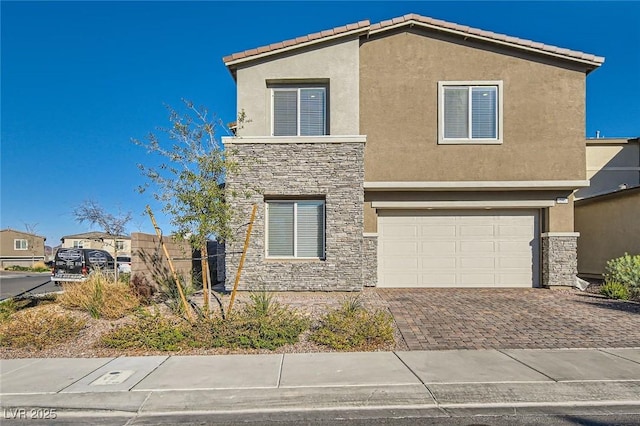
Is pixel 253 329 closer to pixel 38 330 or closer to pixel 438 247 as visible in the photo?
pixel 38 330

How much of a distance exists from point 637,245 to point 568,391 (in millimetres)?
10713

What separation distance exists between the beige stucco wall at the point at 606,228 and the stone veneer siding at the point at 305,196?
30.2ft

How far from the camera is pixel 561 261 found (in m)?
13.0

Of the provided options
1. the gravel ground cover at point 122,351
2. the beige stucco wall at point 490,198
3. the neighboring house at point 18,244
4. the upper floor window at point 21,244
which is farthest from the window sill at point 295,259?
the upper floor window at point 21,244

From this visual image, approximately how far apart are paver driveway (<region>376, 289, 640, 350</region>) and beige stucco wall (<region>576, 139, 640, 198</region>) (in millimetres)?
8292

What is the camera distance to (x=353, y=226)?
11.9m

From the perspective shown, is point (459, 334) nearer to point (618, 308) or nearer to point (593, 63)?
point (618, 308)

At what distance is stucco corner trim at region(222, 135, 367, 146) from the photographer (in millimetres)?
11977

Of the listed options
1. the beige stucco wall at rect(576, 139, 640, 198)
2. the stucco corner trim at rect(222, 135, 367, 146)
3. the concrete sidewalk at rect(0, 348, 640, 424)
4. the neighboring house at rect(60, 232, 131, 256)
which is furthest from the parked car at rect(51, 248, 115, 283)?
the beige stucco wall at rect(576, 139, 640, 198)

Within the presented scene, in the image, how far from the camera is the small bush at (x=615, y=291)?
11544mm

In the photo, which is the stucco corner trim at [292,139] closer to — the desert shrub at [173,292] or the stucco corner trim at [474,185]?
the stucco corner trim at [474,185]

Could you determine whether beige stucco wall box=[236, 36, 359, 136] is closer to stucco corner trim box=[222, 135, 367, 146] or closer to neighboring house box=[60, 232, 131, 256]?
stucco corner trim box=[222, 135, 367, 146]

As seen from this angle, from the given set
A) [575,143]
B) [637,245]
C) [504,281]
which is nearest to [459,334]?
[504,281]

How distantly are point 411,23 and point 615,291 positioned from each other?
31.2 feet
